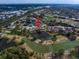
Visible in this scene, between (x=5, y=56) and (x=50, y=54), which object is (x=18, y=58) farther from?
(x=50, y=54)

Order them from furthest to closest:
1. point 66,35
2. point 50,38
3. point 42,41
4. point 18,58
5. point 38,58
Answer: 1. point 66,35
2. point 50,38
3. point 42,41
4. point 38,58
5. point 18,58

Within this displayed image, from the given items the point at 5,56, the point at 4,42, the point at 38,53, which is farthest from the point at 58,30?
the point at 5,56

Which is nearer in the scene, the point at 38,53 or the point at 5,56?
the point at 5,56

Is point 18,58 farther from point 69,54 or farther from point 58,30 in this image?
point 58,30

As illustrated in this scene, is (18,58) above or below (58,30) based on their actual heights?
above

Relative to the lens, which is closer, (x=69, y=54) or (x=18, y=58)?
(x=18, y=58)

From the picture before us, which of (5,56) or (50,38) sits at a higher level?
(5,56)

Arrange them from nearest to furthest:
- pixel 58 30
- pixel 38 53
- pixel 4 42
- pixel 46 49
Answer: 1. pixel 38 53
2. pixel 46 49
3. pixel 4 42
4. pixel 58 30

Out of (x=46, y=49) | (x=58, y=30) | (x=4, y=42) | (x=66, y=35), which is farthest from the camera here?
(x=58, y=30)

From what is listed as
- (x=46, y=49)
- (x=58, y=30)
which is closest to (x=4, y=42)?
(x=46, y=49)
